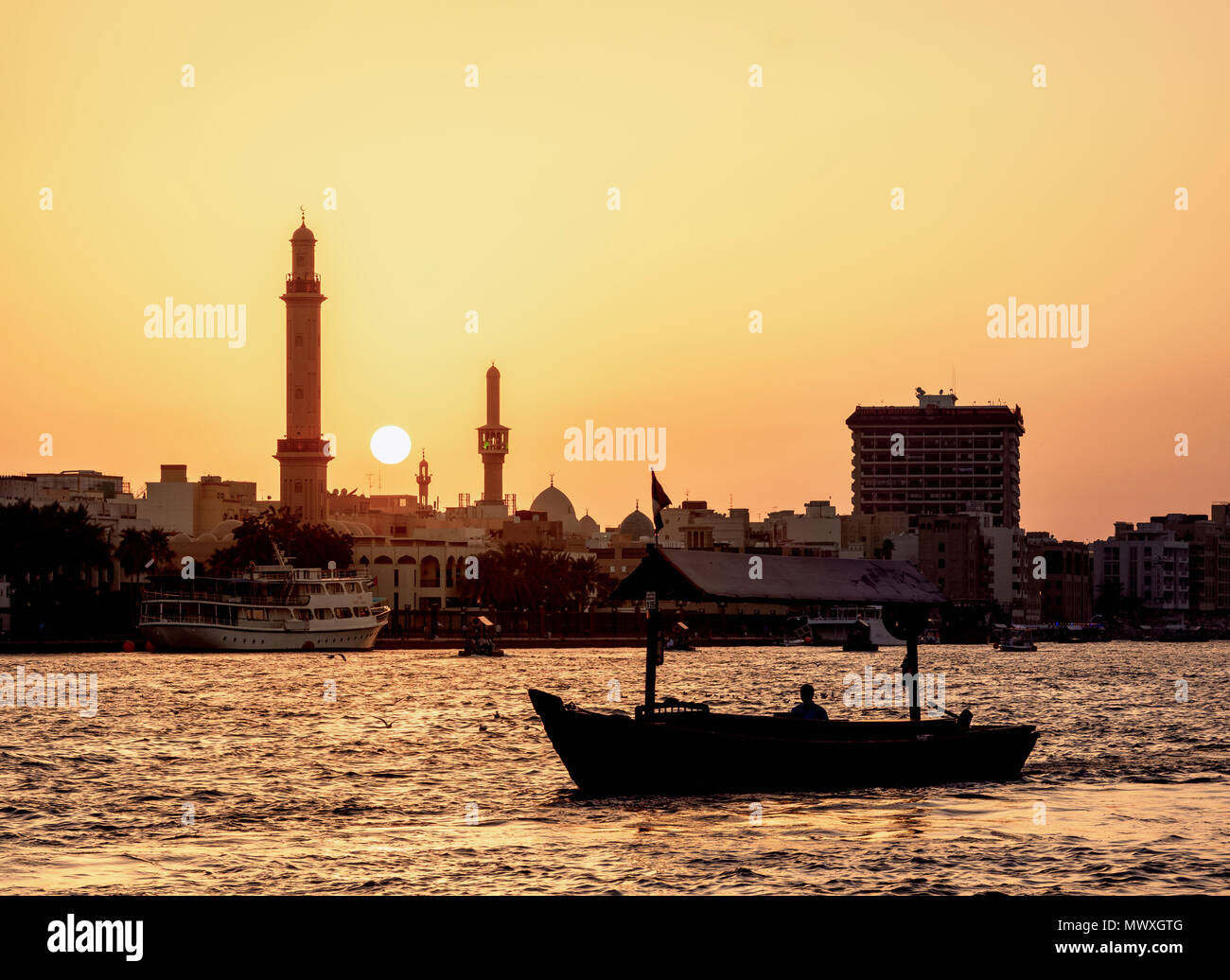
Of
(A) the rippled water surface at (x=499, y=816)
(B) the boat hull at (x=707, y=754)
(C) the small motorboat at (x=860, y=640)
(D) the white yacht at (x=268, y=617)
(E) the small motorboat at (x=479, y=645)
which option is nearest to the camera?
(A) the rippled water surface at (x=499, y=816)

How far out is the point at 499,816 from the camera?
30766mm

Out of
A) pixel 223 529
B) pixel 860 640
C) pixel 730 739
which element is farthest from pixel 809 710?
pixel 223 529

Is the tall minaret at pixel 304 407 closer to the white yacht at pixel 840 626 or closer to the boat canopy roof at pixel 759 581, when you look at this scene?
the white yacht at pixel 840 626

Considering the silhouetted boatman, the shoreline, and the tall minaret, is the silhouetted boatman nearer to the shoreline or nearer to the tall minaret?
the shoreline

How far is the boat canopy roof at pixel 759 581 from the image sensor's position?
3272cm

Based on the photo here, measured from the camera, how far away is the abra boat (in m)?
32.2

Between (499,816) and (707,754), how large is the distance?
450cm

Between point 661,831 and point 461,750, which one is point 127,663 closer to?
point 461,750

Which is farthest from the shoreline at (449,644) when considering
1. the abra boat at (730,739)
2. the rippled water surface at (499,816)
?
the abra boat at (730,739)

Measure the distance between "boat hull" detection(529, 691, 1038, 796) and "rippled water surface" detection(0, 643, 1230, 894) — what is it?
55cm

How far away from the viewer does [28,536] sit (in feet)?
431

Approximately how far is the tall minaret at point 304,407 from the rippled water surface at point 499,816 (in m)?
117

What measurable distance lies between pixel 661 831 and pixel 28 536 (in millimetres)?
114473
